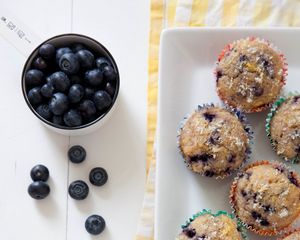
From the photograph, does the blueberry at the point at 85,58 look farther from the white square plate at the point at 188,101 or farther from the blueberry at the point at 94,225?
the blueberry at the point at 94,225

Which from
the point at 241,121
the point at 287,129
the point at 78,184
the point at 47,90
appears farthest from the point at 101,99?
the point at 287,129

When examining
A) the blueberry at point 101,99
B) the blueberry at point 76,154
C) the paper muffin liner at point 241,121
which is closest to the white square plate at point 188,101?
the paper muffin liner at point 241,121

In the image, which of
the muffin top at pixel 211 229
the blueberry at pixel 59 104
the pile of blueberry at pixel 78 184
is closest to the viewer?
the muffin top at pixel 211 229

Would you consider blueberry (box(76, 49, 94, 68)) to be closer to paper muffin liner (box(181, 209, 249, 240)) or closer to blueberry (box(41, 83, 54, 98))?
blueberry (box(41, 83, 54, 98))

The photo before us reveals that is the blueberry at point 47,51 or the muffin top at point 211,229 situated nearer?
the muffin top at point 211,229

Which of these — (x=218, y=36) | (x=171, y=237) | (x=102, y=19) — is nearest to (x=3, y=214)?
(x=171, y=237)

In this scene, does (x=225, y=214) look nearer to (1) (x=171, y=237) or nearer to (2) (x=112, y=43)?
(1) (x=171, y=237)

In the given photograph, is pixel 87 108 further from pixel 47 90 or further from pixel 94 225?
pixel 94 225
